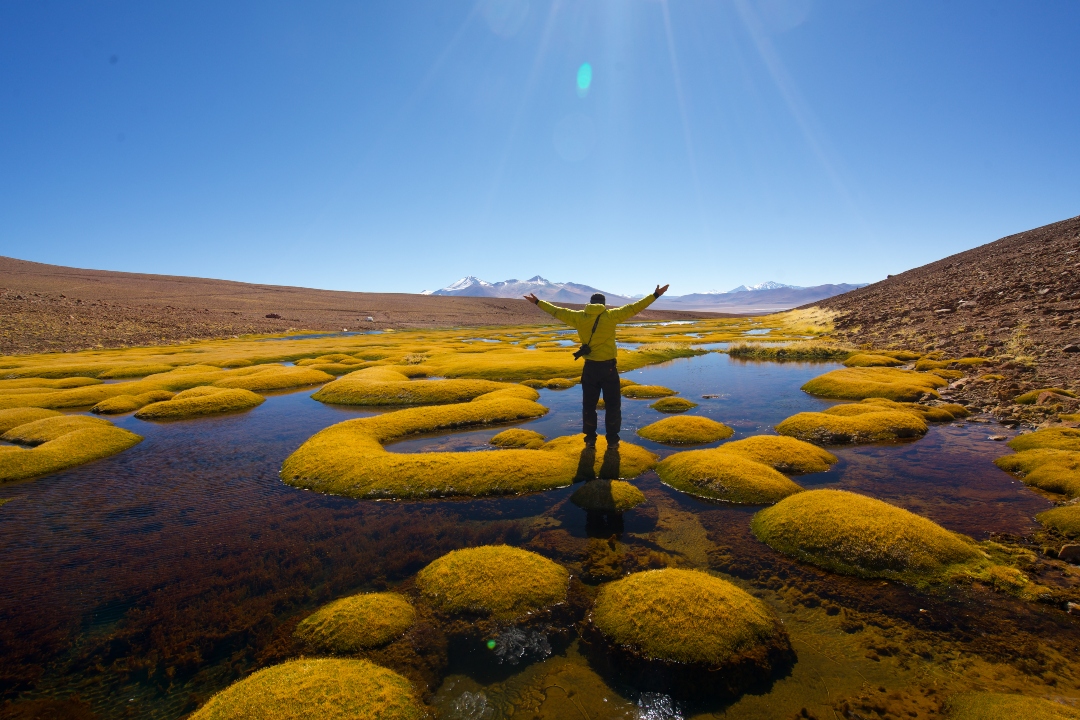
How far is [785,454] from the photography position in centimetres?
1611

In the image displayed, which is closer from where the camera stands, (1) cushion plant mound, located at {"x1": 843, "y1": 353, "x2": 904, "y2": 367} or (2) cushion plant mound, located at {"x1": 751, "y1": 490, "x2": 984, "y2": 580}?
(2) cushion plant mound, located at {"x1": 751, "y1": 490, "x2": 984, "y2": 580}

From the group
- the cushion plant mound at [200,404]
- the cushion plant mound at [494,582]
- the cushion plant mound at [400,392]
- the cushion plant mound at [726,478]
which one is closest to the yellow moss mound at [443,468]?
the cushion plant mound at [726,478]

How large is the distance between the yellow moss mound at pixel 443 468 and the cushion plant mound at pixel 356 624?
558cm

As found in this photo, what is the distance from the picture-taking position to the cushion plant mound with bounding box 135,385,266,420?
25266 millimetres

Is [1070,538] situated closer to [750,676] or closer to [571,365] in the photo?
[750,676]

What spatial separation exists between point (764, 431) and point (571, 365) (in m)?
19.5

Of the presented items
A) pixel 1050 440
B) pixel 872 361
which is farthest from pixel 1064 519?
pixel 872 361

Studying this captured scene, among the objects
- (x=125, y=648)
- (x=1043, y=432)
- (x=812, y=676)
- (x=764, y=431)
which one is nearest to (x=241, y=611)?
(x=125, y=648)

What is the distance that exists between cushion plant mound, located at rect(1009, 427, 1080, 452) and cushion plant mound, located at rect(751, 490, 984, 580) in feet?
Result: 30.0

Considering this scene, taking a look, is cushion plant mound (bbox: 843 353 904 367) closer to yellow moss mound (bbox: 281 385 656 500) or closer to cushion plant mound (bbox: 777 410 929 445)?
cushion plant mound (bbox: 777 410 929 445)

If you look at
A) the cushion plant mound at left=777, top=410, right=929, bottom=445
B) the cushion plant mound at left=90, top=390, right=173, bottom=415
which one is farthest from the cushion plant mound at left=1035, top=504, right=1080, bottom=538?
the cushion plant mound at left=90, top=390, right=173, bottom=415

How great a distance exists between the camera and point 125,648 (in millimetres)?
7777

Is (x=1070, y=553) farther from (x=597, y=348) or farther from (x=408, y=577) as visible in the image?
(x=408, y=577)

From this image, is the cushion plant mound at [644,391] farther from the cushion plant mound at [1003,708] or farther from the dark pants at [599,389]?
the cushion plant mound at [1003,708]
